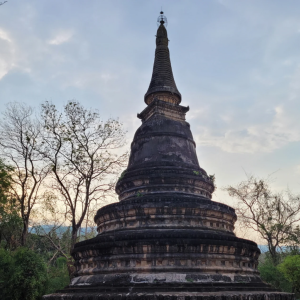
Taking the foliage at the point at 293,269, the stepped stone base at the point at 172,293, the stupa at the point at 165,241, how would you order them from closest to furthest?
the stepped stone base at the point at 172,293
the stupa at the point at 165,241
the foliage at the point at 293,269

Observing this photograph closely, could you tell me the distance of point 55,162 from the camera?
65.3ft

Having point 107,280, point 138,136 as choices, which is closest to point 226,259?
point 107,280

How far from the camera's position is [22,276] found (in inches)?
604

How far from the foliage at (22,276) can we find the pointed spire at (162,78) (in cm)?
1236

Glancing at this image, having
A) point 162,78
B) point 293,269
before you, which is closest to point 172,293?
point 293,269

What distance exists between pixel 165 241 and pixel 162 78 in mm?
13028

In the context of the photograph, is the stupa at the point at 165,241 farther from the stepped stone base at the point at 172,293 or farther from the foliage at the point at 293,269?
the foliage at the point at 293,269

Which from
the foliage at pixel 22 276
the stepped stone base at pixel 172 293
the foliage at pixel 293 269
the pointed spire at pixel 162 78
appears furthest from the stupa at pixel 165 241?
the foliage at pixel 293 269

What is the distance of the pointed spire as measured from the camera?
2089cm

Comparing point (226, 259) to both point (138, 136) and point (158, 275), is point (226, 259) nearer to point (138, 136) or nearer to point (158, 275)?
point (158, 275)

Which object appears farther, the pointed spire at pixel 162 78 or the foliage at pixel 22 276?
the pointed spire at pixel 162 78

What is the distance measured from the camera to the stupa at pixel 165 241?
1089 cm

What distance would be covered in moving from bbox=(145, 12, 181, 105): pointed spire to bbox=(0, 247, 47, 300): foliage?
12.4 m

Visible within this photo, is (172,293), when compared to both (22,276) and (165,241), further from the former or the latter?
(22,276)
